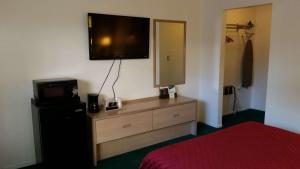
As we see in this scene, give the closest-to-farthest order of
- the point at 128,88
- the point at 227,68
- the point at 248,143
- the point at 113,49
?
the point at 248,143 → the point at 113,49 → the point at 128,88 → the point at 227,68

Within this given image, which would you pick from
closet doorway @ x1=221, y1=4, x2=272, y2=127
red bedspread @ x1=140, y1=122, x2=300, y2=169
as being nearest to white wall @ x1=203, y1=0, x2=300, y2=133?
red bedspread @ x1=140, y1=122, x2=300, y2=169

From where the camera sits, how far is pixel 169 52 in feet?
13.2

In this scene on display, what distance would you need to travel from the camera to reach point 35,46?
9.34 feet

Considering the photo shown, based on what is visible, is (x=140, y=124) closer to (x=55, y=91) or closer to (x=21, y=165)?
(x=55, y=91)

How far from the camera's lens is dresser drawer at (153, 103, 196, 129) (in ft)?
11.4

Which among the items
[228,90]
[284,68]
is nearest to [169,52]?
[284,68]

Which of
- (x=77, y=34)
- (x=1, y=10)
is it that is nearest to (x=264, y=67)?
(x=77, y=34)

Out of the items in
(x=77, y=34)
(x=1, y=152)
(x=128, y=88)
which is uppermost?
(x=77, y=34)

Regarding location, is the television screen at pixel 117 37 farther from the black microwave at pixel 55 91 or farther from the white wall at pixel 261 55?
the white wall at pixel 261 55

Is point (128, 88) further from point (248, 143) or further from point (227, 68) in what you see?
point (227, 68)

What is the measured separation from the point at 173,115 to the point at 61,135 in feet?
5.49

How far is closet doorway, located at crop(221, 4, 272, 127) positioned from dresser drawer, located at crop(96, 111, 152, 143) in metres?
2.20

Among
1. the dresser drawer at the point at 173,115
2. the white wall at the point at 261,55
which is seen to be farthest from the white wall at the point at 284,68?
the white wall at the point at 261,55

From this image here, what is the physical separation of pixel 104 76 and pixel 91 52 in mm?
401
